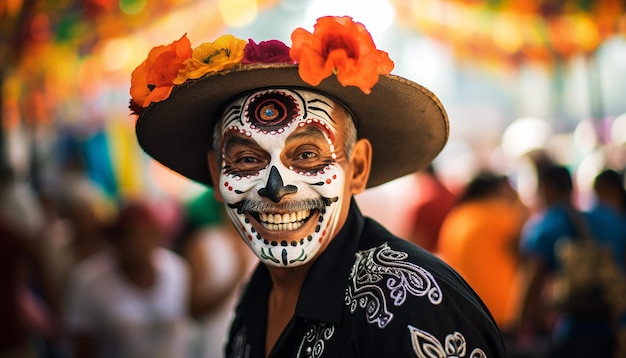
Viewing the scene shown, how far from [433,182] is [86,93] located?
9.27 metres

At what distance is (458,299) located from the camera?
250 centimetres

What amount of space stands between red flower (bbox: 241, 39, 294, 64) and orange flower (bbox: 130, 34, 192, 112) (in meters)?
0.20

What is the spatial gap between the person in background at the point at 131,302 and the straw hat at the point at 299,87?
82.9 inches

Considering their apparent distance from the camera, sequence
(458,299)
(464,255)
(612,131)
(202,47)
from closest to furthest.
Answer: (458,299)
(202,47)
(464,255)
(612,131)

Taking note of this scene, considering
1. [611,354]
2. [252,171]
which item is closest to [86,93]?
[611,354]

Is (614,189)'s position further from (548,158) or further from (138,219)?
(138,219)

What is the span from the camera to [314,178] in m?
2.80

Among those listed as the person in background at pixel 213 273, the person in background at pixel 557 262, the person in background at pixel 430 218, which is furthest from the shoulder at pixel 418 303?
the person in background at pixel 430 218

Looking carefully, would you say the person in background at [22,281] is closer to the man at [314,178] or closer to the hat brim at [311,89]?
the hat brim at [311,89]

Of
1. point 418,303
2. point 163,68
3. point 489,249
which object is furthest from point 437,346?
point 489,249

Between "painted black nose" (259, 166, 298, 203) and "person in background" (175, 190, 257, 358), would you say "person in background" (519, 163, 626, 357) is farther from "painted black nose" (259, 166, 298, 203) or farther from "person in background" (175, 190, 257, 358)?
"painted black nose" (259, 166, 298, 203)

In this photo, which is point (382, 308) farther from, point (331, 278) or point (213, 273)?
point (213, 273)

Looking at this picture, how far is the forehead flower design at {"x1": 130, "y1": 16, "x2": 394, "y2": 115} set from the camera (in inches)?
101

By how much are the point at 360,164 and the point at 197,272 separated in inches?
125
